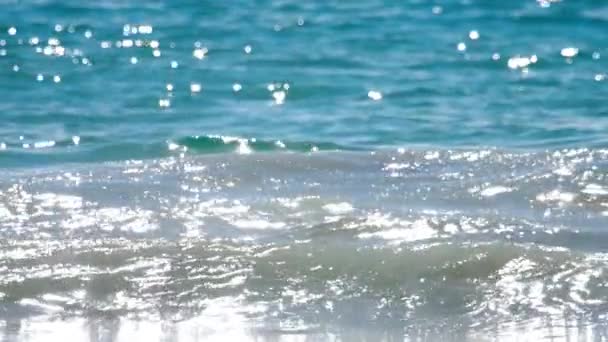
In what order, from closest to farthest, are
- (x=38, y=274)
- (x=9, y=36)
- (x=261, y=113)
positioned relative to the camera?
(x=38, y=274), (x=261, y=113), (x=9, y=36)

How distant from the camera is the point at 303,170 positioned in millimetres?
6758

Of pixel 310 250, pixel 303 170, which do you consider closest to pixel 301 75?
pixel 303 170

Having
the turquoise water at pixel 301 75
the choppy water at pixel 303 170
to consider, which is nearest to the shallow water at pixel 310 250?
the choppy water at pixel 303 170

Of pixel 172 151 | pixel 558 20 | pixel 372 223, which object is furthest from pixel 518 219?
pixel 558 20

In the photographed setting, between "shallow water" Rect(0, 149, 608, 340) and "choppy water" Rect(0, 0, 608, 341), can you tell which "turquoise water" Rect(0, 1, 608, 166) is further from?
"shallow water" Rect(0, 149, 608, 340)

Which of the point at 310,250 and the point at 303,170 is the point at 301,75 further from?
the point at 310,250

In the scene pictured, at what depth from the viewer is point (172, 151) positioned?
7.52 meters

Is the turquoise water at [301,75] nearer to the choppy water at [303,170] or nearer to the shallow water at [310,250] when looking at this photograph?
the choppy water at [303,170]

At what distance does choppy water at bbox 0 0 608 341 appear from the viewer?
4688 mm

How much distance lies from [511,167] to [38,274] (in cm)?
259

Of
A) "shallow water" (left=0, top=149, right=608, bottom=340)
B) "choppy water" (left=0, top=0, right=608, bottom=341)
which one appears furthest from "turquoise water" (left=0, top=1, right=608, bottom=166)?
"shallow water" (left=0, top=149, right=608, bottom=340)

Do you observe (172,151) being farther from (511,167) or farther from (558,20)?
(558,20)

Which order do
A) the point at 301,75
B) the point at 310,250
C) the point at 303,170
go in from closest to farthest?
1. the point at 310,250
2. the point at 303,170
3. the point at 301,75

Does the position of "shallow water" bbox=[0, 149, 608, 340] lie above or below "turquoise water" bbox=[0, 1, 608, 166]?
below
